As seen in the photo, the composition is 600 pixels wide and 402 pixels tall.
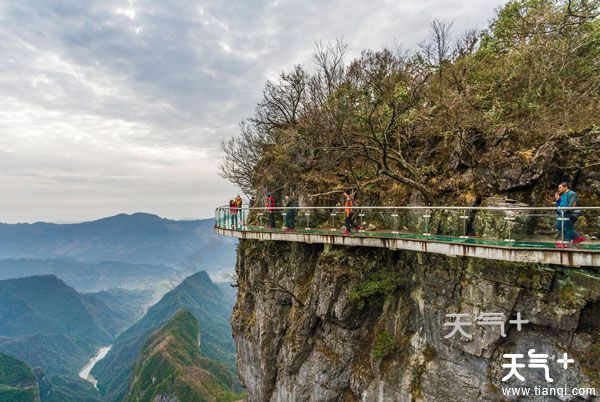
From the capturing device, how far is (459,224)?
10.6 meters

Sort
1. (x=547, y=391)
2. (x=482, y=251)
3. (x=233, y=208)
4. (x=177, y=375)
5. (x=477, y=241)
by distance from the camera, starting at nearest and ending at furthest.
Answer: (x=547, y=391)
(x=482, y=251)
(x=477, y=241)
(x=233, y=208)
(x=177, y=375)

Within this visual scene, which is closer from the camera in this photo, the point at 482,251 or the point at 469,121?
the point at 482,251

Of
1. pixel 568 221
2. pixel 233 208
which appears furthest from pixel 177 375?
pixel 568 221

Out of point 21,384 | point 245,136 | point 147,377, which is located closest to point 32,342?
point 21,384

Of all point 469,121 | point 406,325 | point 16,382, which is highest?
point 469,121

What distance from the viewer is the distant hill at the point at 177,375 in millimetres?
95125

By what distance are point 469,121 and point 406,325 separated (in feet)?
30.5

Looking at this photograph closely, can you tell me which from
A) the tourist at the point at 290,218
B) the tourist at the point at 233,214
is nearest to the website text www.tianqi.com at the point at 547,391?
the tourist at the point at 290,218

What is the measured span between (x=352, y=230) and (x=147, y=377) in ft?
422

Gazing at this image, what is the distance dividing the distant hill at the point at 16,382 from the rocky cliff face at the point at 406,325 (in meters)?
136

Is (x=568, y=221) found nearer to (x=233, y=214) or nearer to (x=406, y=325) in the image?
(x=406, y=325)

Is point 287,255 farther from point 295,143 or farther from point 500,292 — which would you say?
point 500,292

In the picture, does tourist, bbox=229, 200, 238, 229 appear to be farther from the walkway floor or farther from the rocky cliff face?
the walkway floor

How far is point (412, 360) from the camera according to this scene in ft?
40.9
